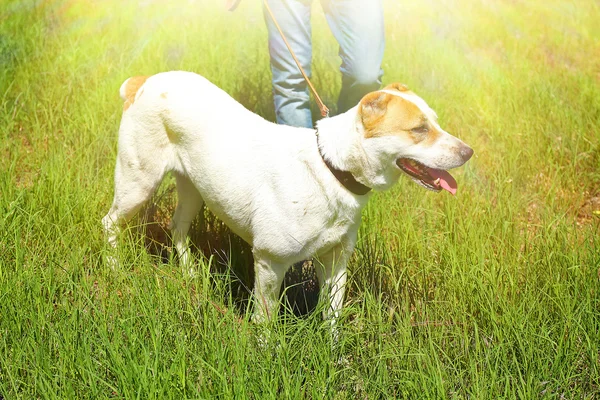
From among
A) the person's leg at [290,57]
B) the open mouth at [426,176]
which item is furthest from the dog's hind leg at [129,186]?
the open mouth at [426,176]

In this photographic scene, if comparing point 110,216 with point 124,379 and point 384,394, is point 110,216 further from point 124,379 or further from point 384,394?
point 384,394

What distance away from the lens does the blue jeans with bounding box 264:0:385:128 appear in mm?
4023

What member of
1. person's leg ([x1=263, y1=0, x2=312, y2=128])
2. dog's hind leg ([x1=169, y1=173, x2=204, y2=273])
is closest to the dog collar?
dog's hind leg ([x1=169, y1=173, x2=204, y2=273])

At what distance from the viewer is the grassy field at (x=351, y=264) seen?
260 cm

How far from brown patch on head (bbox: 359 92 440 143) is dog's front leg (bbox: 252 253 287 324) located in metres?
0.76

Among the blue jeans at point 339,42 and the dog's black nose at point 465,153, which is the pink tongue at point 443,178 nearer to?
the dog's black nose at point 465,153

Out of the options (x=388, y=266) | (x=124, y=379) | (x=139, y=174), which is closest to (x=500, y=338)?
(x=388, y=266)

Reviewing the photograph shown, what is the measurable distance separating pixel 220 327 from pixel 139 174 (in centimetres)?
116

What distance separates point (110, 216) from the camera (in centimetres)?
382

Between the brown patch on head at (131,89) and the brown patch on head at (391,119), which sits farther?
the brown patch on head at (131,89)

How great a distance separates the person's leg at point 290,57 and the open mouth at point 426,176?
146 cm

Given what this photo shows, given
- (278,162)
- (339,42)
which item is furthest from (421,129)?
(339,42)

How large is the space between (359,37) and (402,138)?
1.42 meters

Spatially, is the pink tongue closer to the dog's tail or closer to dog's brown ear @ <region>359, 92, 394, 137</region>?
dog's brown ear @ <region>359, 92, 394, 137</region>
